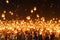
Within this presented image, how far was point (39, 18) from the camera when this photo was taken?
121 inches

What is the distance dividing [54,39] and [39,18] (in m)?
1.10

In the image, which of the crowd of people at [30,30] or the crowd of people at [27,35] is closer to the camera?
the crowd of people at [30,30]

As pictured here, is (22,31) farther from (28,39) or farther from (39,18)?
(39,18)

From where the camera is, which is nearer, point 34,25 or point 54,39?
point 34,25

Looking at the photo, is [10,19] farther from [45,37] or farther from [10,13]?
[45,37]

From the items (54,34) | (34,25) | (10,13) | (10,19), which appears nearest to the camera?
(10,13)

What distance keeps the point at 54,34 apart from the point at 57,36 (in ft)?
0.46

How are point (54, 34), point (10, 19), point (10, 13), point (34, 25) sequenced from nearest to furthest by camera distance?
point (10, 13) → point (10, 19) → point (34, 25) → point (54, 34)

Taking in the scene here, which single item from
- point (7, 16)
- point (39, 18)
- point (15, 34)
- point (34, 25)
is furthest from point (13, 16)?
point (15, 34)

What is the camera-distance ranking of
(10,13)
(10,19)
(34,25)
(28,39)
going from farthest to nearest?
(28,39), (34,25), (10,19), (10,13)

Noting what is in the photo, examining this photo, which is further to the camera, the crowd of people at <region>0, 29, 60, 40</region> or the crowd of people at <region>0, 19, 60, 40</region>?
the crowd of people at <region>0, 29, 60, 40</region>

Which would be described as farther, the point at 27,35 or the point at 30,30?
the point at 27,35

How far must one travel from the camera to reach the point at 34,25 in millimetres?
3488

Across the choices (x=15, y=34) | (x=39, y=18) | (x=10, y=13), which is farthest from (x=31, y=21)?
(x=15, y=34)
